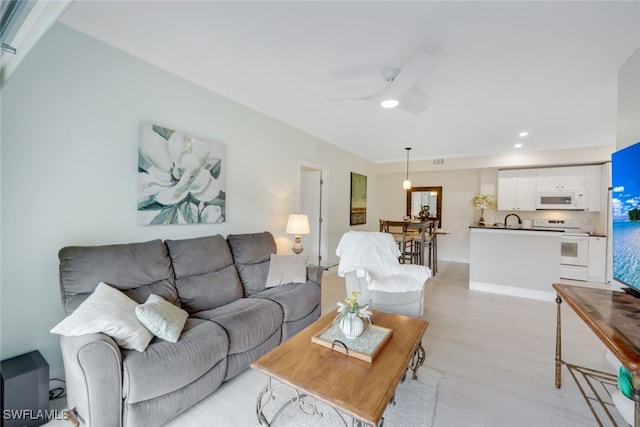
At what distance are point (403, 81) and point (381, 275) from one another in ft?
6.35

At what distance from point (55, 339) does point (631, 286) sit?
3825 millimetres

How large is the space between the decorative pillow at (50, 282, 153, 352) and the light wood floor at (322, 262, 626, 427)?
184 centimetres

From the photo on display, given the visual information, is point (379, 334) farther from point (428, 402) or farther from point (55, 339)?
point (55, 339)

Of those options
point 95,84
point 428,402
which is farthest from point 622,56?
point 95,84

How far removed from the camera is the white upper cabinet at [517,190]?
17.9 ft

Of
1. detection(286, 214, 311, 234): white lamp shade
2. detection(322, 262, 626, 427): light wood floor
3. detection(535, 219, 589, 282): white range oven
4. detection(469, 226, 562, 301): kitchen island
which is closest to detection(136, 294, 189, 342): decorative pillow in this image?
detection(322, 262, 626, 427): light wood floor

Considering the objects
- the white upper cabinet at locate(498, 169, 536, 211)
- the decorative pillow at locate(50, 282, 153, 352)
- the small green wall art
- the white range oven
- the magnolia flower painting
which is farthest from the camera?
the small green wall art

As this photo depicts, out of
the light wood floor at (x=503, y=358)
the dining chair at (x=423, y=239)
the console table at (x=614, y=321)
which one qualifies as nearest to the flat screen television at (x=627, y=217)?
the console table at (x=614, y=321)

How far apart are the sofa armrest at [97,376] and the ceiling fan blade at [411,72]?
2.56m

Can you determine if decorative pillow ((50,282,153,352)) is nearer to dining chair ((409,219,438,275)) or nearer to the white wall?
the white wall

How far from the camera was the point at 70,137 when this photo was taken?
194 centimetres

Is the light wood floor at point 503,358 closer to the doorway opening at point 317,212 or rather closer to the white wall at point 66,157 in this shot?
the doorway opening at point 317,212

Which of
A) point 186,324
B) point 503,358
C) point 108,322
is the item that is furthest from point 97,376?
point 503,358

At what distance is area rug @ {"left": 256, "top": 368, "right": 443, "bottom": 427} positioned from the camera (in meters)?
1.61
